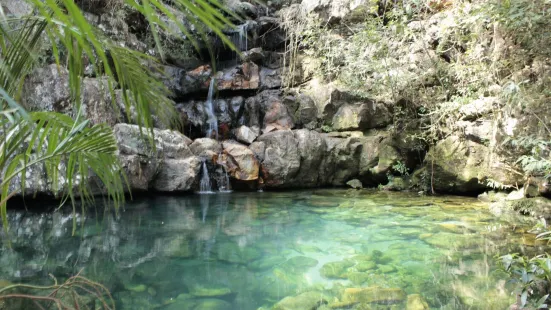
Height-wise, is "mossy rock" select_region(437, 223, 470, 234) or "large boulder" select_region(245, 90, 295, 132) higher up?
"large boulder" select_region(245, 90, 295, 132)

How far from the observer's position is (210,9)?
0.59 m

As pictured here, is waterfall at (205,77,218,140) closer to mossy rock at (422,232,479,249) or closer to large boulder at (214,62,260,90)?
large boulder at (214,62,260,90)

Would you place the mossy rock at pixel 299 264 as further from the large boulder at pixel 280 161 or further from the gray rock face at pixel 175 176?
the large boulder at pixel 280 161

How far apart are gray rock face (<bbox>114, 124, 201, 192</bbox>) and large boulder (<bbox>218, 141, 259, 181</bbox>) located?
846 mm

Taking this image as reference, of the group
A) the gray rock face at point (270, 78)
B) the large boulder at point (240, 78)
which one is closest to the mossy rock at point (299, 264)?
the large boulder at point (240, 78)

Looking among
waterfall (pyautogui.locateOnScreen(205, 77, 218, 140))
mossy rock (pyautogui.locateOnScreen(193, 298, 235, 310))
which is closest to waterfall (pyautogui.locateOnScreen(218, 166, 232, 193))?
waterfall (pyautogui.locateOnScreen(205, 77, 218, 140))

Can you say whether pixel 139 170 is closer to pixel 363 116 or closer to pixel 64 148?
pixel 363 116

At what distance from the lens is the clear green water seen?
247 cm

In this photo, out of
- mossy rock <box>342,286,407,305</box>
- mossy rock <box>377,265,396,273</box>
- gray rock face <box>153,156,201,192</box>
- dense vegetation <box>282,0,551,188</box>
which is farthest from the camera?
gray rock face <box>153,156,201,192</box>

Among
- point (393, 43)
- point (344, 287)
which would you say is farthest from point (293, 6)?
point (344, 287)

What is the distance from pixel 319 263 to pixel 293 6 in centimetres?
923

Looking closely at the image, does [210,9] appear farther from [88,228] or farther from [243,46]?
[243,46]

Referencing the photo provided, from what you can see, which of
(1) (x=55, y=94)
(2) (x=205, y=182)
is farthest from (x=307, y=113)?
(1) (x=55, y=94)

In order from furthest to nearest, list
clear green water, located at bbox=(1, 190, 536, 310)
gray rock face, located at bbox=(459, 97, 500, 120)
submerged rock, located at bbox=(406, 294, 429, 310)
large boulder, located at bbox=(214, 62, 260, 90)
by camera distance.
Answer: large boulder, located at bbox=(214, 62, 260, 90) → gray rock face, located at bbox=(459, 97, 500, 120) → clear green water, located at bbox=(1, 190, 536, 310) → submerged rock, located at bbox=(406, 294, 429, 310)
